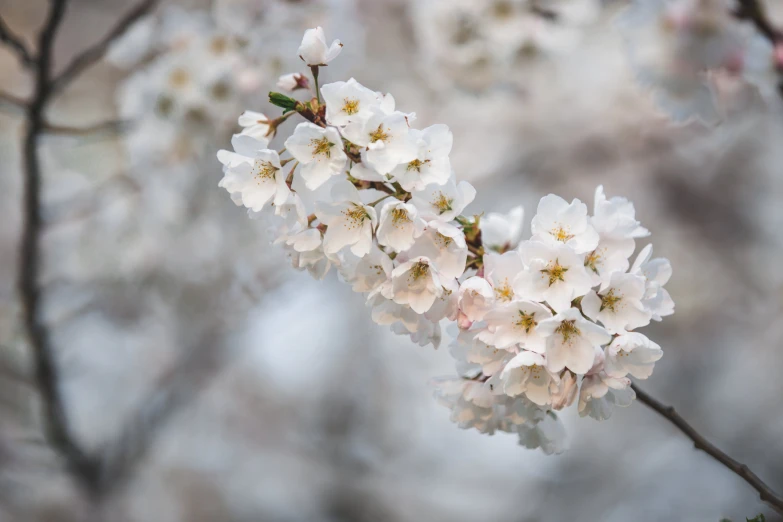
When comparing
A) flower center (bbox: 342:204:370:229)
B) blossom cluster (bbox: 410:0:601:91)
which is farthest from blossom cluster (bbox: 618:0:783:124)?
flower center (bbox: 342:204:370:229)

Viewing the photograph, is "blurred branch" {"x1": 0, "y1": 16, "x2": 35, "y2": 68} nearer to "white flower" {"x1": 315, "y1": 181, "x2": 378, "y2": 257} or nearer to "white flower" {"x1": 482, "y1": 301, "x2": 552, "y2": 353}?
"white flower" {"x1": 315, "y1": 181, "x2": 378, "y2": 257}

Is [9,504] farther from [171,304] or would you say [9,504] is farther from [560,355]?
[560,355]

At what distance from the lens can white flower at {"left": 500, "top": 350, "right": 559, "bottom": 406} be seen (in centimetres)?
43

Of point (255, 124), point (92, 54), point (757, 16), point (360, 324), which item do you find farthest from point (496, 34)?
point (360, 324)

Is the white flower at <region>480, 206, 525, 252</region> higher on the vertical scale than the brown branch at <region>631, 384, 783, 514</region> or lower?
higher

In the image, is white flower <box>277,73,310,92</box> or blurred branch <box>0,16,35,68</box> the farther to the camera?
blurred branch <box>0,16,35,68</box>

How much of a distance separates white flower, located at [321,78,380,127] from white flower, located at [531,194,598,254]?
14cm

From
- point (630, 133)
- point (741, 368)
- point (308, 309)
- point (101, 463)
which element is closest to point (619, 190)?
point (630, 133)

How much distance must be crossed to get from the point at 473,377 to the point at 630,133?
2.01m

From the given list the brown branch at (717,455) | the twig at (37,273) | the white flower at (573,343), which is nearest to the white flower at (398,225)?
the white flower at (573,343)

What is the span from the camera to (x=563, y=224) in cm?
45

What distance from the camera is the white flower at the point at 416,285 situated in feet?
1.43

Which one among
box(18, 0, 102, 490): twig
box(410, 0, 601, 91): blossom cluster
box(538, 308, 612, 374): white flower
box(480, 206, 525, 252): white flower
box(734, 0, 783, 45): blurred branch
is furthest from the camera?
box(410, 0, 601, 91): blossom cluster

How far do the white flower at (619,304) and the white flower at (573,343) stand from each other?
20 mm
